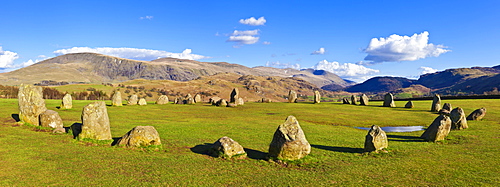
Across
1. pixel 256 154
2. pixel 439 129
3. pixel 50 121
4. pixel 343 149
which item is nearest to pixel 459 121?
pixel 439 129

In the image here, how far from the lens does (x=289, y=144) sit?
50.7 ft

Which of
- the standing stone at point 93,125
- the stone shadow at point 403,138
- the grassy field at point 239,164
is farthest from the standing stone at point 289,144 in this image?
the standing stone at point 93,125

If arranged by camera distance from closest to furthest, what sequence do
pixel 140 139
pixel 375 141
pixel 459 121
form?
pixel 140 139 < pixel 375 141 < pixel 459 121

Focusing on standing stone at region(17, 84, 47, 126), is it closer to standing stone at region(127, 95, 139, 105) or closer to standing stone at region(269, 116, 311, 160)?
standing stone at region(269, 116, 311, 160)

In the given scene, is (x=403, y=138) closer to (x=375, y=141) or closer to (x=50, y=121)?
(x=375, y=141)

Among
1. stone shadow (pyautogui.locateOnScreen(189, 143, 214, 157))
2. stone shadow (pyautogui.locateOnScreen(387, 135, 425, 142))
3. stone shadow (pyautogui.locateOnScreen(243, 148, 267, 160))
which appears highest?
stone shadow (pyautogui.locateOnScreen(387, 135, 425, 142))

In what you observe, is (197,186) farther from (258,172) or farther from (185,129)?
(185,129)

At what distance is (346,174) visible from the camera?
13.5 m

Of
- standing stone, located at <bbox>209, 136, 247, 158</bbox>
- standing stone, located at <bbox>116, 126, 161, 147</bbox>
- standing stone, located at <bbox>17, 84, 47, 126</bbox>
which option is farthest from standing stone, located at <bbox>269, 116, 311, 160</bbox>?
standing stone, located at <bbox>17, 84, 47, 126</bbox>

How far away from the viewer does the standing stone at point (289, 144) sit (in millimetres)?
15445

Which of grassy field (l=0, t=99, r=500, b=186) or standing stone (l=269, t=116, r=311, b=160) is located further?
standing stone (l=269, t=116, r=311, b=160)

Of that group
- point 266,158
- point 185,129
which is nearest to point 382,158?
point 266,158

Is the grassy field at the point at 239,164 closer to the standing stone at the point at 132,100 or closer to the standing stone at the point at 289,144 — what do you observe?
the standing stone at the point at 289,144

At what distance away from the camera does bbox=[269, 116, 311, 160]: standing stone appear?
15.4 meters
